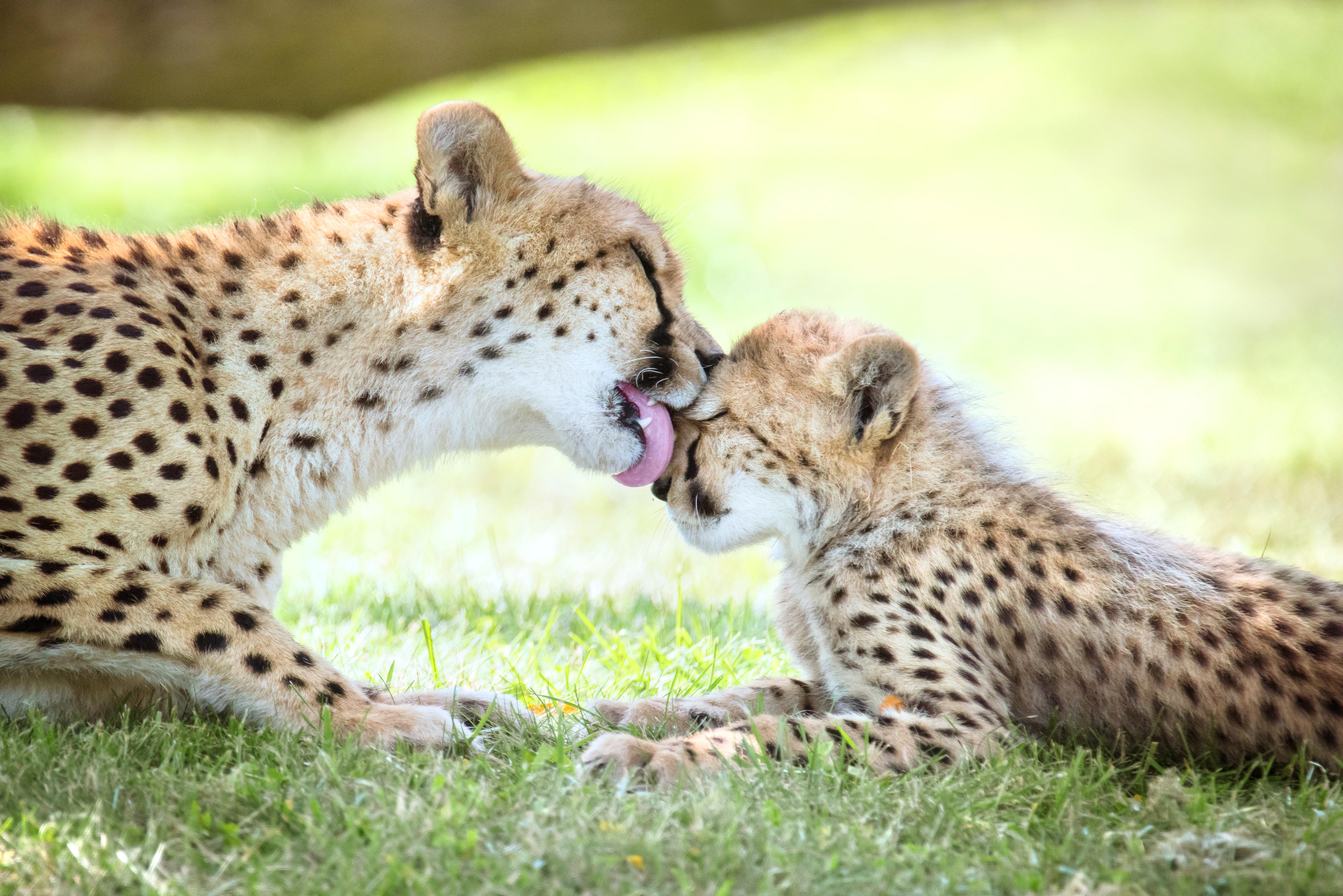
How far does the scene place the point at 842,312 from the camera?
1048 centimetres

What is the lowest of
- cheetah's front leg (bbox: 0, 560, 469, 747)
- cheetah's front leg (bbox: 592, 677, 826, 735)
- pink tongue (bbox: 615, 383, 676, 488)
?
cheetah's front leg (bbox: 592, 677, 826, 735)

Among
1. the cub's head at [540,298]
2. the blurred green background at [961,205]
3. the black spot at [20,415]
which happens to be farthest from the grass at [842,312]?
the black spot at [20,415]

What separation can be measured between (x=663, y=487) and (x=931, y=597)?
789 mm

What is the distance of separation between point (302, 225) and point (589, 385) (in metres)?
0.83

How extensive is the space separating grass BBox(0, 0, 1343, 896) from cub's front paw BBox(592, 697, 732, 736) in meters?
0.14

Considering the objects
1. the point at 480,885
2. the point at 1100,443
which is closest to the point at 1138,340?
the point at 1100,443

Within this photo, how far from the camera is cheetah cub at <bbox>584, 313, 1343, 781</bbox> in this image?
3.05 m

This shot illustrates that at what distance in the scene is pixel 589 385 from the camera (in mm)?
3561

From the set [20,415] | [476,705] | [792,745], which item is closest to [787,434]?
[792,745]

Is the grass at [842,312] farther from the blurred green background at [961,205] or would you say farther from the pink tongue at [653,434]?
the pink tongue at [653,434]

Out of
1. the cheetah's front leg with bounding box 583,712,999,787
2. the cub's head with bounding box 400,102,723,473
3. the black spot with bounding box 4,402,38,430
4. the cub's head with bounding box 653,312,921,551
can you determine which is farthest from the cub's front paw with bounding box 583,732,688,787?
the black spot with bounding box 4,402,38,430

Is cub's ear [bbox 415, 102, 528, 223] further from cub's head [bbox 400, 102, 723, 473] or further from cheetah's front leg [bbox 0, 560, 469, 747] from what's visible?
cheetah's front leg [bbox 0, 560, 469, 747]

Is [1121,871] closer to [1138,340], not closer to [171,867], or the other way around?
[171,867]

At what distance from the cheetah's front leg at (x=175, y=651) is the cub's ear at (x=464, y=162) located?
1119 mm
